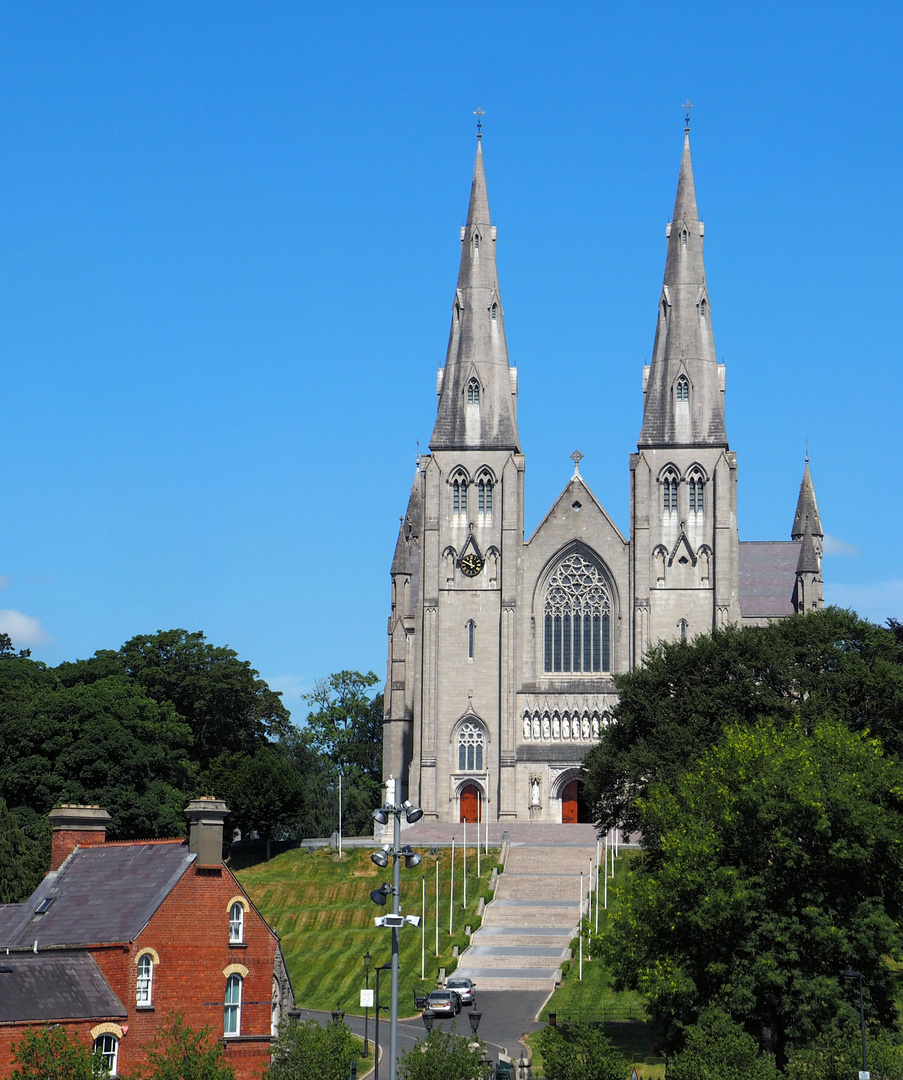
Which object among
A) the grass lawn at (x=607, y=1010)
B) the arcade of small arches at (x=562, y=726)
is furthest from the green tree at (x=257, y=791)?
the grass lawn at (x=607, y=1010)

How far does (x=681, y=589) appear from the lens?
94875 mm

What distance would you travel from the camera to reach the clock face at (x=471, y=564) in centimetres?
9644

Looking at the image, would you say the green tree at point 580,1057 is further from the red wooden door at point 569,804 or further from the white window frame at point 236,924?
the red wooden door at point 569,804

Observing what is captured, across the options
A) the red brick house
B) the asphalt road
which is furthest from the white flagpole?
the red brick house

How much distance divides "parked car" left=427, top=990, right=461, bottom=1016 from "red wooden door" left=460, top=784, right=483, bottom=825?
37457mm

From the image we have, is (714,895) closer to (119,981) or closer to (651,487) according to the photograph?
(119,981)

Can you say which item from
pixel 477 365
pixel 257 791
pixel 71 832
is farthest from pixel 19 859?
pixel 477 365

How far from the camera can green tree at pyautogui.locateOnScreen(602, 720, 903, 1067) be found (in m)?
45.7

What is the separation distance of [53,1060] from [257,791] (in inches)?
2265

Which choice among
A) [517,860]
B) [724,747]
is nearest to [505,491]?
[517,860]

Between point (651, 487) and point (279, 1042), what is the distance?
59.9 m

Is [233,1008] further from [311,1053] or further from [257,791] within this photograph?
[257,791]

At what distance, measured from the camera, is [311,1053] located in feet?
123

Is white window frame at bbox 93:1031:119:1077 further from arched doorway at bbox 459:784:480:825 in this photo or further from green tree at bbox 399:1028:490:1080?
arched doorway at bbox 459:784:480:825
